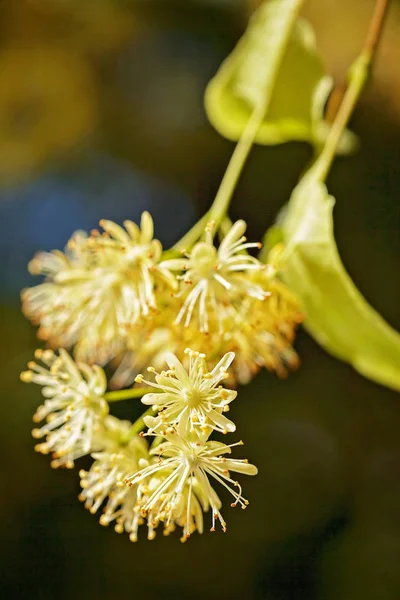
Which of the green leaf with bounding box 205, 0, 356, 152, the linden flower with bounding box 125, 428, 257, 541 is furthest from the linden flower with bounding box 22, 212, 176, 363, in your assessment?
the green leaf with bounding box 205, 0, 356, 152

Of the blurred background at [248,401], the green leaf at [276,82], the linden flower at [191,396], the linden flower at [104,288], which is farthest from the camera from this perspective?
the blurred background at [248,401]

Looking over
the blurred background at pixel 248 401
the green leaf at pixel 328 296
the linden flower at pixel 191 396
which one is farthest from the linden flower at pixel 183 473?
the blurred background at pixel 248 401

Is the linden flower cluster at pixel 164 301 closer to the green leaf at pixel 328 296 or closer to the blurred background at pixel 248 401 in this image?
the green leaf at pixel 328 296

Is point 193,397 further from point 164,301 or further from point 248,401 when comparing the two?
point 248,401

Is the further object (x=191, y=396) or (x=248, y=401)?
(x=248, y=401)

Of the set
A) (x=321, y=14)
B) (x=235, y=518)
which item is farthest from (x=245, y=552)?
(x=321, y=14)

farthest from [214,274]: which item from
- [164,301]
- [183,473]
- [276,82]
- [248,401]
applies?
[248,401]
